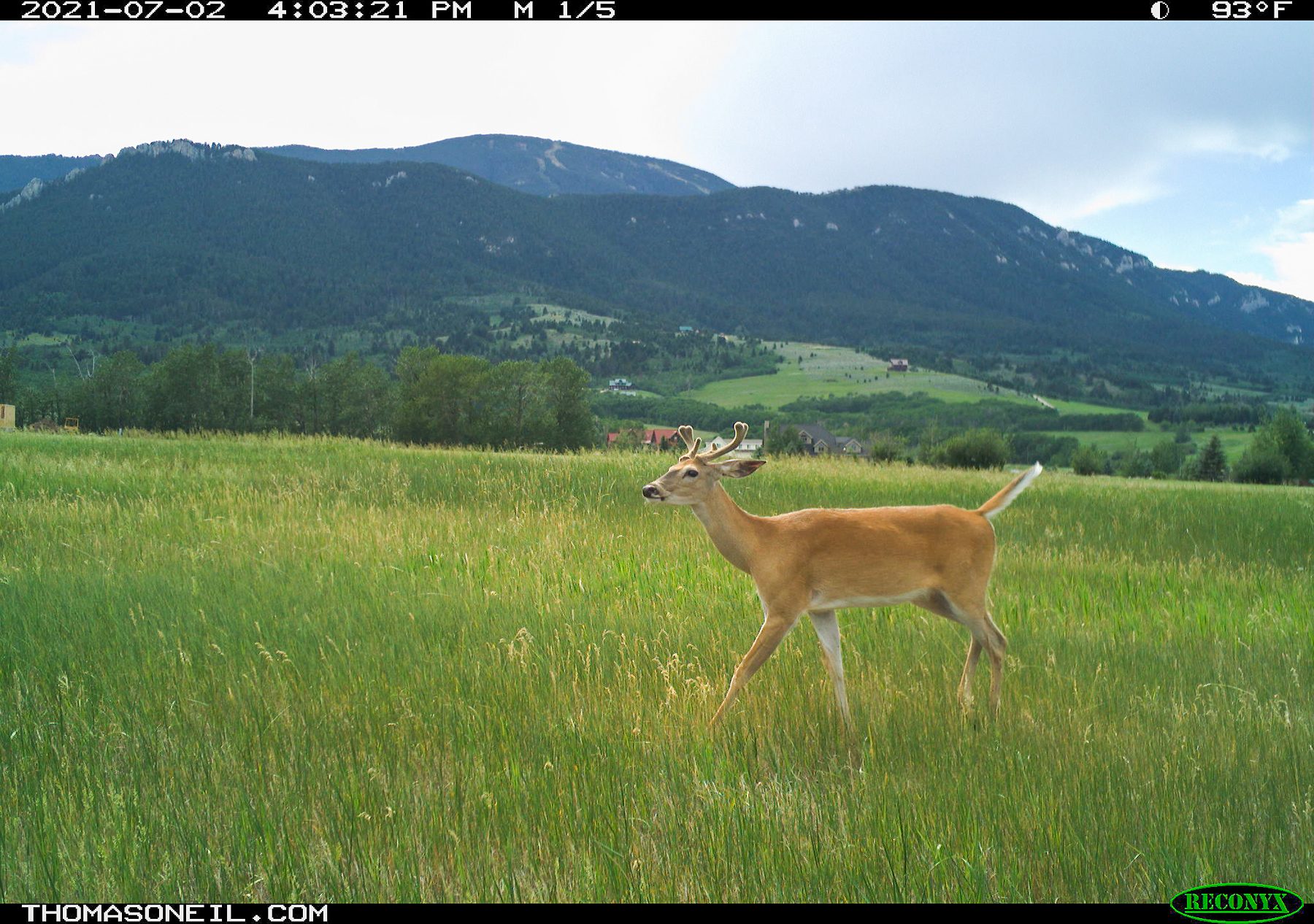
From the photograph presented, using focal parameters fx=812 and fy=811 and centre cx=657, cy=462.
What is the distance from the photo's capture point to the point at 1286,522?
14.9 metres

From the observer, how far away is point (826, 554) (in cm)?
481

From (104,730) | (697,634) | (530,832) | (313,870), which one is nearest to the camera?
(313,870)

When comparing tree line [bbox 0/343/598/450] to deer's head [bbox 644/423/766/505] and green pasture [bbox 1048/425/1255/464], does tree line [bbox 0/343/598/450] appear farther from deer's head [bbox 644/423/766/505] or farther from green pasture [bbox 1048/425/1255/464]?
green pasture [bbox 1048/425/1255/464]

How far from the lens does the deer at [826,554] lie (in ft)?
15.5

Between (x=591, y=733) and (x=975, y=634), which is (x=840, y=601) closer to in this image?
(x=975, y=634)

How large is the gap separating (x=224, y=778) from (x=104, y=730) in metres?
1.14

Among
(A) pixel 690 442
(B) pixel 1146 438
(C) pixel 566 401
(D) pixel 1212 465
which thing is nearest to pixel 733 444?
(A) pixel 690 442

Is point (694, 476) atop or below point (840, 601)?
atop

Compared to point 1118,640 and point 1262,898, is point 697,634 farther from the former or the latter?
point 1262,898

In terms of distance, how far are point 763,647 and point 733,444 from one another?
1.20 m

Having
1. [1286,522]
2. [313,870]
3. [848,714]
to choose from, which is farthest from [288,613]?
[1286,522]

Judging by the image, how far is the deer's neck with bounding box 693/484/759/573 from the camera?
15.8 ft

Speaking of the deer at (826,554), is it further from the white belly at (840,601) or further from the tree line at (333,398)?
the tree line at (333,398)

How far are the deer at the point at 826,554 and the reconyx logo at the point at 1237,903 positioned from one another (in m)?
1.81
